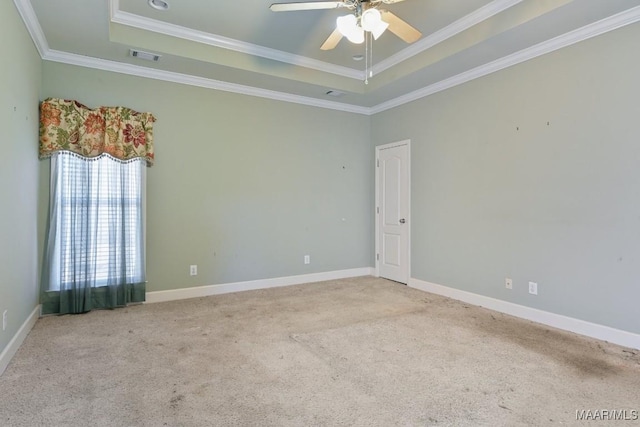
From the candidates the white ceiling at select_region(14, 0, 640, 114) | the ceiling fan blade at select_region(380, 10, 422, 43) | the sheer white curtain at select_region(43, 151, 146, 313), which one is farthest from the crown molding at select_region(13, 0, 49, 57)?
the ceiling fan blade at select_region(380, 10, 422, 43)

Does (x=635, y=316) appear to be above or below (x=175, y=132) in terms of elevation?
below

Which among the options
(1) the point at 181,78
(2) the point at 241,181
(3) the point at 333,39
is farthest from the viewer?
(2) the point at 241,181

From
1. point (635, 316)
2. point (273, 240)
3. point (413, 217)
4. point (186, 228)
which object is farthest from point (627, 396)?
point (186, 228)

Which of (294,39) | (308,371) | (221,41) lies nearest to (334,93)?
(294,39)

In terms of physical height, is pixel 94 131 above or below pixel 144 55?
below

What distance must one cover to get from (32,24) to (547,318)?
18.2 ft

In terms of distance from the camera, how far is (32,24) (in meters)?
3.08

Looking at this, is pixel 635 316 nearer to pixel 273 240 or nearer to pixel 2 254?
pixel 273 240

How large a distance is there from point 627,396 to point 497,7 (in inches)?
128

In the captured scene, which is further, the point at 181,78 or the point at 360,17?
the point at 181,78

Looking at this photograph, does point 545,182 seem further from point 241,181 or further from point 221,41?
point 221,41

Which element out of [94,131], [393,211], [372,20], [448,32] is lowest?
[393,211]

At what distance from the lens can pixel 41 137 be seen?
3.58 meters

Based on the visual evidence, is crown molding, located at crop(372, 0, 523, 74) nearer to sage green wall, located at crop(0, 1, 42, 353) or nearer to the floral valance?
the floral valance
